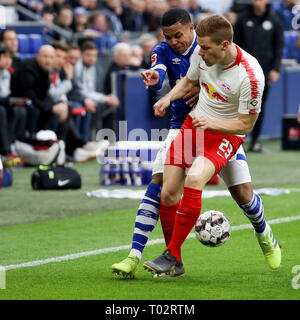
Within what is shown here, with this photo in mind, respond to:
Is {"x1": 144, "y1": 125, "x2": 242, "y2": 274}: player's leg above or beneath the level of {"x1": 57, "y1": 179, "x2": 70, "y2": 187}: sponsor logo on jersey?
above

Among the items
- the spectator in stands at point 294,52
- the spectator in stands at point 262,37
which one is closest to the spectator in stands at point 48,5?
the spectator in stands at point 262,37

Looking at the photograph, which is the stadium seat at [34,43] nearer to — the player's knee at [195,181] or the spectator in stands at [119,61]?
the spectator in stands at [119,61]

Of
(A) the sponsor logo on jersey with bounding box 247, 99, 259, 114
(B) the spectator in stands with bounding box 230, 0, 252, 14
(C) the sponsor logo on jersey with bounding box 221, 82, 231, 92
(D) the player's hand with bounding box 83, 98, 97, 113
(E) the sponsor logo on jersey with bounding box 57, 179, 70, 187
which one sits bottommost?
(E) the sponsor logo on jersey with bounding box 57, 179, 70, 187

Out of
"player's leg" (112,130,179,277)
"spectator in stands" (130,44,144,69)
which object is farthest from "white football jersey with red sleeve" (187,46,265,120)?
"spectator in stands" (130,44,144,69)

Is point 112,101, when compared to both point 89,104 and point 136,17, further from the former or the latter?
point 136,17

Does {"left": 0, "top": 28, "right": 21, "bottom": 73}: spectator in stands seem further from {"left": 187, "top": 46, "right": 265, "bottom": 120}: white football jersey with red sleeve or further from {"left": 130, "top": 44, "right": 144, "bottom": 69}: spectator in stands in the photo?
{"left": 187, "top": 46, "right": 265, "bottom": 120}: white football jersey with red sleeve

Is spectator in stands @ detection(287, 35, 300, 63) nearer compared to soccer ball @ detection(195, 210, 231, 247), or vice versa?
soccer ball @ detection(195, 210, 231, 247)

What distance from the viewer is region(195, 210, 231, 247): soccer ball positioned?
259 inches

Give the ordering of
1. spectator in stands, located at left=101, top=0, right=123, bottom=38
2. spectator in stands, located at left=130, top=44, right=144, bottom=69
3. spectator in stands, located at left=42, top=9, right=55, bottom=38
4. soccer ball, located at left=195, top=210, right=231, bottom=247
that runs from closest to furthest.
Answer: soccer ball, located at left=195, top=210, right=231, bottom=247 < spectator in stands, located at left=130, top=44, right=144, bottom=69 < spectator in stands, located at left=42, top=9, right=55, bottom=38 < spectator in stands, located at left=101, top=0, right=123, bottom=38

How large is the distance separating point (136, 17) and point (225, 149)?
17.5m

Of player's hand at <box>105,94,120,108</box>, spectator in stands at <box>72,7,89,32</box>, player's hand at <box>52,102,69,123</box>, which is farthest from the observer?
spectator in stands at <box>72,7,89,32</box>

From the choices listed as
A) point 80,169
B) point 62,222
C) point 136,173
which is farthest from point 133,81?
point 62,222

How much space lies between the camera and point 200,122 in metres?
6.03

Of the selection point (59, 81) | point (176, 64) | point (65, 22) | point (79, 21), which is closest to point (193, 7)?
point (79, 21)
